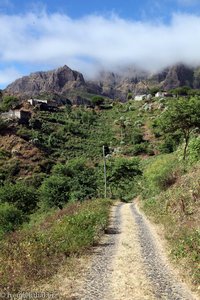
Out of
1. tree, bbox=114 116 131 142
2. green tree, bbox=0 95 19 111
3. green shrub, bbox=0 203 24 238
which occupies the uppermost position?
green tree, bbox=0 95 19 111

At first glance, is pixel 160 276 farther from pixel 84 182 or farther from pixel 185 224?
pixel 84 182

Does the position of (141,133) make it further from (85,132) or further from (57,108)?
(57,108)

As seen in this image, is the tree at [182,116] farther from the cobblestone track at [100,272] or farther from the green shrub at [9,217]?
the cobblestone track at [100,272]

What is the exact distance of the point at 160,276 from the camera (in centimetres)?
1138

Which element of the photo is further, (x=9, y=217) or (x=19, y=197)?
(x=19, y=197)

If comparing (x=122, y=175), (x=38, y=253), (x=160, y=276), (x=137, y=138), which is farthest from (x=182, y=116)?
(x=137, y=138)

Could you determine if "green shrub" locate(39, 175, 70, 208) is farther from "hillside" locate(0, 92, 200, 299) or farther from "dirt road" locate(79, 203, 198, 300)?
"dirt road" locate(79, 203, 198, 300)

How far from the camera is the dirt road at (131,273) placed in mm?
9602

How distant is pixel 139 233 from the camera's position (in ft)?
62.0

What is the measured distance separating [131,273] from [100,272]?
2.97 feet

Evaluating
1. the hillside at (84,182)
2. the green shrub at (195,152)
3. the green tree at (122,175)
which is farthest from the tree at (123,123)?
the green shrub at (195,152)

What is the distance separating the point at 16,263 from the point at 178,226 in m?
8.22

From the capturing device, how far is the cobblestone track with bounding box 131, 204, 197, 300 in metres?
9.69

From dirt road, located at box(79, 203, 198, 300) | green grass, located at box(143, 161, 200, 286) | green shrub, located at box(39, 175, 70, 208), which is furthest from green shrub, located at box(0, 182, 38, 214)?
dirt road, located at box(79, 203, 198, 300)
